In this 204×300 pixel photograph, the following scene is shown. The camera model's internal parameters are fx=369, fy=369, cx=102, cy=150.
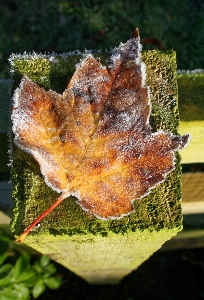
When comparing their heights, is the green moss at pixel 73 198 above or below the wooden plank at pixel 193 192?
above

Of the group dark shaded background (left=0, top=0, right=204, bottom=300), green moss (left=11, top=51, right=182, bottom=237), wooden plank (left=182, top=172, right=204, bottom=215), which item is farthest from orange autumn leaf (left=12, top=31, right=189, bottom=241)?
dark shaded background (left=0, top=0, right=204, bottom=300)

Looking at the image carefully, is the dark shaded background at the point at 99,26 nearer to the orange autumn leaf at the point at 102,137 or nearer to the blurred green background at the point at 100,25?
the blurred green background at the point at 100,25

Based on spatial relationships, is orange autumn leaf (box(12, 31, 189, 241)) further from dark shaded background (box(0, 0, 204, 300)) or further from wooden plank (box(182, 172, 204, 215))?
dark shaded background (box(0, 0, 204, 300))

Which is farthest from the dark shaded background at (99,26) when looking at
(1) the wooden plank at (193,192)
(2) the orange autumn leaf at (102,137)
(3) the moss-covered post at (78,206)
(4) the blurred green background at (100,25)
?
(2) the orange autumn leaf at (102,137)

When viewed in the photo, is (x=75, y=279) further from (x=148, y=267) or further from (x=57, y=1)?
(x=57, y=1)

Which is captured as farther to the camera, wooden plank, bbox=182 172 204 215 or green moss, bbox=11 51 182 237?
wooden plank, bbox=182 172 204 215

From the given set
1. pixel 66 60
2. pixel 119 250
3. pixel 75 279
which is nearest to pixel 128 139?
pixel 66 60
